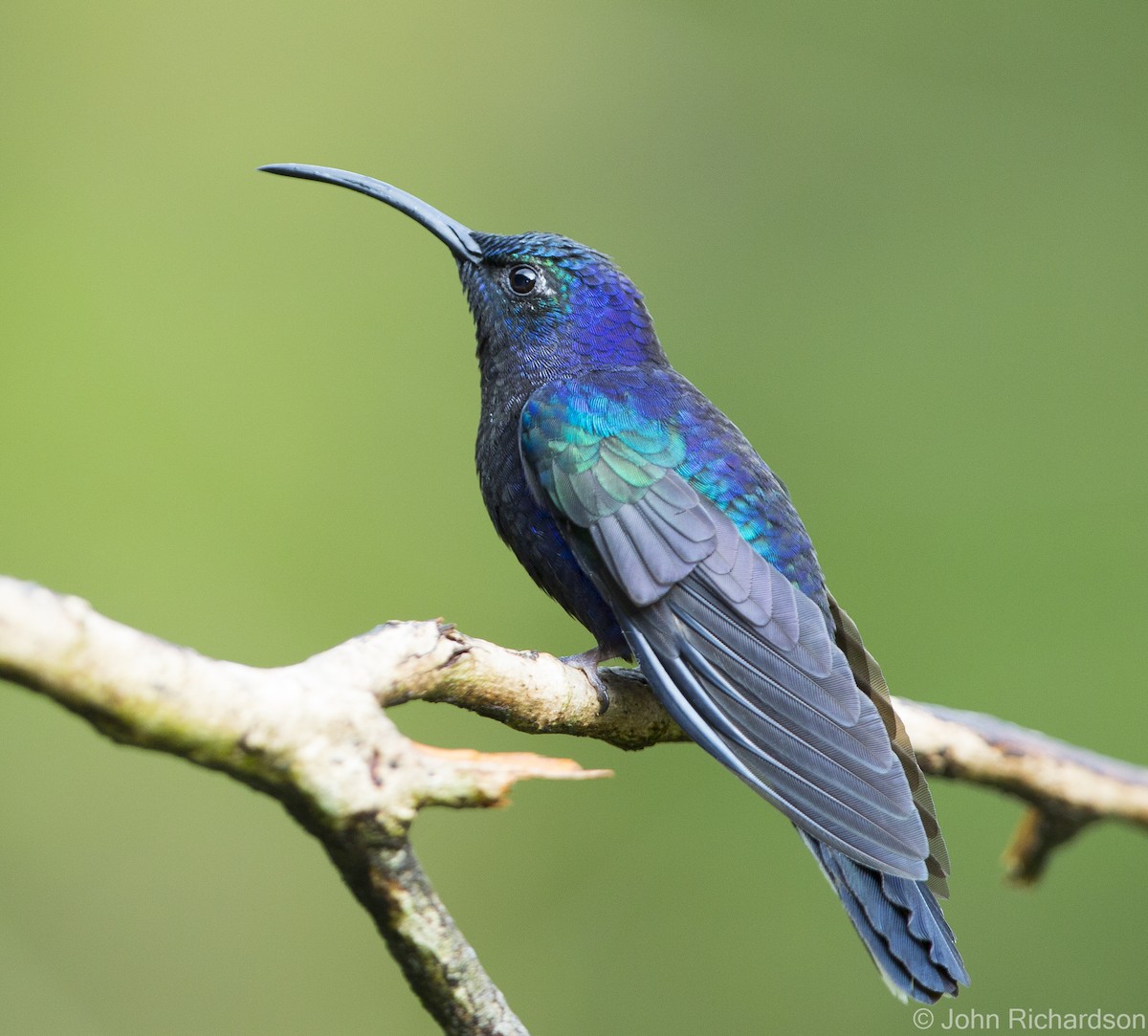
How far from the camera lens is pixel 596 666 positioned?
2822 millimetres

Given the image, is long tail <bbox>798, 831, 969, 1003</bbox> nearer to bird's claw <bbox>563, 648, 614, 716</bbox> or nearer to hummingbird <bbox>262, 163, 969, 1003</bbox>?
hummingbird <bbox>262, 163, 969, 1003</bbox>

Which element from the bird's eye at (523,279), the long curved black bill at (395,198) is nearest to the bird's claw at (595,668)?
the bird's eye at (523,279)

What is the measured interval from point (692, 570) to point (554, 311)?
0.91m

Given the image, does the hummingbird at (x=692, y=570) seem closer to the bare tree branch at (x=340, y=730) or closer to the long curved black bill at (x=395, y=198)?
the long curved black bill at (x=395, y=198)

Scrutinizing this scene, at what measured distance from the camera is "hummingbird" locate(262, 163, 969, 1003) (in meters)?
2.49

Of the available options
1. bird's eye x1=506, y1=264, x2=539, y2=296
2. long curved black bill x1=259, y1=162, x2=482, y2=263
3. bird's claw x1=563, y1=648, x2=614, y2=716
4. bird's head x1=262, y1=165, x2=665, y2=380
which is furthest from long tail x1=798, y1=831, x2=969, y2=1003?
long curved black bill x1=259, y1=162, x2=482, y2=263

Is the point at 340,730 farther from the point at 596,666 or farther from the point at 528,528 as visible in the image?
the point at 528,528

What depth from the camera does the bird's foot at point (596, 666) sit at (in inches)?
103

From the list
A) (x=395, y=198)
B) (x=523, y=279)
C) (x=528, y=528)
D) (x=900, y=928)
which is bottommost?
(x=900, y=928)

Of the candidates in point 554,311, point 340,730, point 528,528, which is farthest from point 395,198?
point 340,730

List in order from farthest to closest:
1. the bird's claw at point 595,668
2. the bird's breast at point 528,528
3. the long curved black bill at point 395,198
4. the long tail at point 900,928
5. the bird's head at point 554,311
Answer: the long curved black bill at point 395,198
the bird's head at point 554,311
the bird's breast at point 528,528
the bird's claw at point 595,668
the long tail at point 900,928

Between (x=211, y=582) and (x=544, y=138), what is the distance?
276 cm

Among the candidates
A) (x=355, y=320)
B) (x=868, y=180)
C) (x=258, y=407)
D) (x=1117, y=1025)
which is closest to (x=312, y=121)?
(x=355, y=320)

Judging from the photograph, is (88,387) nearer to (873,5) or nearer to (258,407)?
(258,407)
